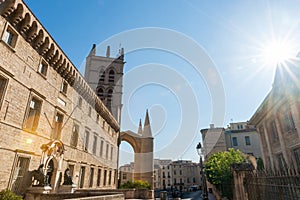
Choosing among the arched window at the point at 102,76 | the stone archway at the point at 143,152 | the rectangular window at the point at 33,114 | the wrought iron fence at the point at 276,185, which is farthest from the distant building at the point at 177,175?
the wrought iron fence at the point at 276,185

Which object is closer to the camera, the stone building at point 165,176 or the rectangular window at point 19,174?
the rectangular window at point 19,174

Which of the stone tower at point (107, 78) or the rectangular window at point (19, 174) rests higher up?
the stone tower at point (107, 78)

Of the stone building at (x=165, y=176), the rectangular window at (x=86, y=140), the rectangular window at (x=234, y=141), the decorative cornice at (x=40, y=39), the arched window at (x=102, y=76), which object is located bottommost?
the stone building at (x=165, y=176)

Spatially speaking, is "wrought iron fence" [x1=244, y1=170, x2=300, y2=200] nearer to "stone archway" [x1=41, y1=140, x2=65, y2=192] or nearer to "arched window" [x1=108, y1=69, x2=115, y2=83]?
"stone archway" [x1=41, y1=140, x2=65, y2=192]

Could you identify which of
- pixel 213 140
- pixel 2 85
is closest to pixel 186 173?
pixel 213 140

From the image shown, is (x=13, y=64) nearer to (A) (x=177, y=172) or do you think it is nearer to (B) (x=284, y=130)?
(B) (x=284, y=130)

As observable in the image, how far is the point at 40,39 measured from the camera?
10852 millimetres

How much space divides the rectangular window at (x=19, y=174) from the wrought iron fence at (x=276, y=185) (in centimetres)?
1034

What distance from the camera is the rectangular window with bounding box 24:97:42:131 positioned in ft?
33.2

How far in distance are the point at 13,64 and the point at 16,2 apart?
2.89 m

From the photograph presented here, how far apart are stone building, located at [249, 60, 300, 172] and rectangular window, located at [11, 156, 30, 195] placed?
44.3 feet

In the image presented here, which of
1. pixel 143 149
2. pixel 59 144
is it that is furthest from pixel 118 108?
pixel 59 144

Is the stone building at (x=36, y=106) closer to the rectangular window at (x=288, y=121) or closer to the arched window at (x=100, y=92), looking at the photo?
the rectangular window at (x=288, y=121)

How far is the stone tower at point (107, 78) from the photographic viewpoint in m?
37.6
